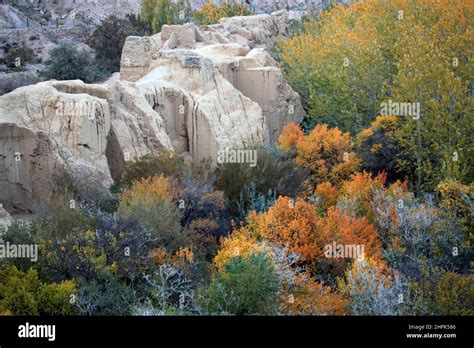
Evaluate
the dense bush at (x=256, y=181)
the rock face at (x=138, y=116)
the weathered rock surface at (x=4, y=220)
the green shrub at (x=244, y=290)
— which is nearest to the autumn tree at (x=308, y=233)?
the dense bush at (x=256, y=181)

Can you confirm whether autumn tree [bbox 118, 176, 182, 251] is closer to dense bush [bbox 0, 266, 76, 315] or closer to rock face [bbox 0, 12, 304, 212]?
rock face [bbox 0, 12, 304, 212]

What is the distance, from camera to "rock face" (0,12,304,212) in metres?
18.0

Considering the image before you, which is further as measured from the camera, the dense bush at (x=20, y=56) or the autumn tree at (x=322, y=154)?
the dense bush at (x=20, y=56)

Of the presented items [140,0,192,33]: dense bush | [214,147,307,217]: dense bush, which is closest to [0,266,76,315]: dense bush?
[214,147,307,217]: dense bush

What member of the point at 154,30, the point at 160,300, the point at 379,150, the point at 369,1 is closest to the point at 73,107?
the point at 160,300

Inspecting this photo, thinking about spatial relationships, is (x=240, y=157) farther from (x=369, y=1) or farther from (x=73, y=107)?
(x=369, y=1)

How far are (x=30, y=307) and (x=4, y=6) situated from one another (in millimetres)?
58875

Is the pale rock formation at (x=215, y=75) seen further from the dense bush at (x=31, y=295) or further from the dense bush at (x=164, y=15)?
the dense bush at (x=164, y=15)

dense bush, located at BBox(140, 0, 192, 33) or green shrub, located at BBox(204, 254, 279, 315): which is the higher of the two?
dense bush, located at BBox(140, 0, 192, 33)

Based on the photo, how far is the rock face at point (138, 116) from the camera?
59.2ft

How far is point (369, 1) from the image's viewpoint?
119 ft

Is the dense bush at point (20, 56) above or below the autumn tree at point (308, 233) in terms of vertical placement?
above

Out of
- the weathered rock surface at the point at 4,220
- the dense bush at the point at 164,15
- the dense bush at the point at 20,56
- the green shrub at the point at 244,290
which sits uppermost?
the dense bush at the point at 164,15

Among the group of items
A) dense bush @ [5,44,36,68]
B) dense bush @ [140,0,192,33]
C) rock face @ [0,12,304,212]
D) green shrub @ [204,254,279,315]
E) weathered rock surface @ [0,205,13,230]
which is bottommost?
green shrub @ [204,254,279,315]
